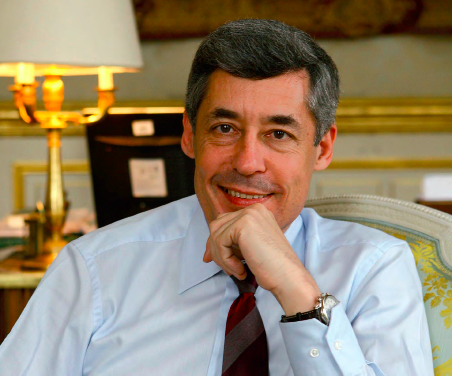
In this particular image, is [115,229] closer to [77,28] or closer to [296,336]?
[296,336]

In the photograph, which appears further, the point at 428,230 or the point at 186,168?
the point at 186,168

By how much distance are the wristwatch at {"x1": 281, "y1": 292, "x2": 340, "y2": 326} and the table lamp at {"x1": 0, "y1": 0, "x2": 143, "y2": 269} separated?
109 cm

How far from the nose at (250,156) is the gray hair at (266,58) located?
0.40 ft

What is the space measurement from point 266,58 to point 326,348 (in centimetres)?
54

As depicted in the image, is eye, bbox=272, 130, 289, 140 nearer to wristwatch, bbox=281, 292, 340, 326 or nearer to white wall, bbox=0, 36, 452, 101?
wristwatch, bbox=281, 292, 340, 326

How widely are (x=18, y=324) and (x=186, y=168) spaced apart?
3.04 ft

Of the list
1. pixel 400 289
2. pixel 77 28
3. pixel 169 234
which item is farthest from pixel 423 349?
pixel 77 28

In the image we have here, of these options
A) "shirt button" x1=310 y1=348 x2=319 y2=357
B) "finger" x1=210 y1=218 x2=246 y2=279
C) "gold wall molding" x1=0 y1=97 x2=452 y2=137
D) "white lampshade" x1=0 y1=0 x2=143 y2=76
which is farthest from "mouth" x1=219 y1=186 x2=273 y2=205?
"gold wall molding" x1=0 y1=97 x2=452 y2=137

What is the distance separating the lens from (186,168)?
Result: 2021 millimetres

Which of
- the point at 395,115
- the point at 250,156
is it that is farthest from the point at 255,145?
the point at 395,115

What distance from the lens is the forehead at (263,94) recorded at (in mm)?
1183

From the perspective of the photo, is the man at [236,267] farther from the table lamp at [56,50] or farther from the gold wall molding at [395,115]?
the gold wall molding at [395,115]

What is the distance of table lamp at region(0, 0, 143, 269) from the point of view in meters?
1.76

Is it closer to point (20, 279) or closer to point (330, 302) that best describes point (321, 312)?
point (330, 302)
